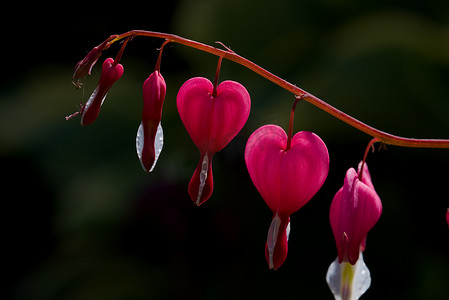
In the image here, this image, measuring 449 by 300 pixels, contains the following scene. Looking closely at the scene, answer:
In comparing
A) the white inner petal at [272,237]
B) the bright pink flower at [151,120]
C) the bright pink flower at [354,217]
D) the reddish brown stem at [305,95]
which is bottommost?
the white inner petal at [272,237]

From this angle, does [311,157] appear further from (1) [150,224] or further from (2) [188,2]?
(2) [188,2]

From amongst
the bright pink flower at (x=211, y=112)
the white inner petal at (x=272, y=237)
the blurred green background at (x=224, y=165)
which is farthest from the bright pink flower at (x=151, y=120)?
the blurred green background at (x=224, y=165)

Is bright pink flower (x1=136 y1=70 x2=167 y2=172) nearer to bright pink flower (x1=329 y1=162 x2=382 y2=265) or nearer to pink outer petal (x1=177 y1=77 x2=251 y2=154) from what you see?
pink outer petal (x1=177 y1=77 x2=251 y2=154)

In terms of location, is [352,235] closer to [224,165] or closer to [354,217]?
[354,217]

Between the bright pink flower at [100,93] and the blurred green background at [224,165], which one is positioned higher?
the bright pink flower at [100,93]

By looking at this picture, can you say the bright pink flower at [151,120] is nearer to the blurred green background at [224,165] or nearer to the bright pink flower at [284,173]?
the bright pink flower at [284,173]

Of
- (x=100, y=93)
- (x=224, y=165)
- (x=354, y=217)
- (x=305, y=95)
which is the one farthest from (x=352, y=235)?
(x=224, y=165)

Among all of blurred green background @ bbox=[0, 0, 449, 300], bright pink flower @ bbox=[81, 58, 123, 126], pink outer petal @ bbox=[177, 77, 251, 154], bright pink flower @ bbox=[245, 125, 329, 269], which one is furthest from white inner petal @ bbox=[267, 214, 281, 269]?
blurred green background @ bbox=[0, 0, 449, 300]
